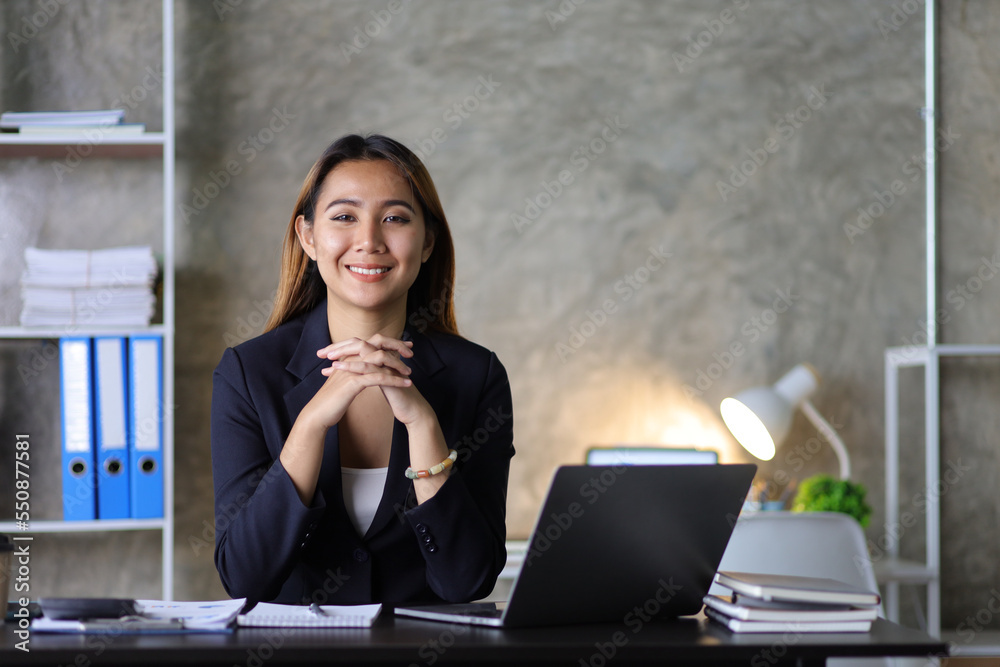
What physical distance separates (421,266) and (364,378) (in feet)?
1.43

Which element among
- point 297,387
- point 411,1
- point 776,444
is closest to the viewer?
point 297,387

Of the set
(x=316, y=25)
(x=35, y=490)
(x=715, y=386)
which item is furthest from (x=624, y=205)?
(x=35, y=490)

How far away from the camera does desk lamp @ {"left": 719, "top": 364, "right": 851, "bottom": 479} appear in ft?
8.66

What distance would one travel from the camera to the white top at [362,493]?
1508mm

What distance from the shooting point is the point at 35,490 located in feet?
9.00

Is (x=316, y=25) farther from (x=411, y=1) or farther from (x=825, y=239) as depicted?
(x=825, y=239)

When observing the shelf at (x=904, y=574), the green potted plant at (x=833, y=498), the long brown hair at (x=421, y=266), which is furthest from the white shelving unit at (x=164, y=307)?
the shelf at (x=904, y=574)

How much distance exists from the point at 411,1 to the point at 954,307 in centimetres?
201

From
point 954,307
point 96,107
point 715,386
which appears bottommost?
point 715,386

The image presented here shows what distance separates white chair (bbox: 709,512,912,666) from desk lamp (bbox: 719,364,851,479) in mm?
534

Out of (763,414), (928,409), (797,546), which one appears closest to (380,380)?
(797,546)

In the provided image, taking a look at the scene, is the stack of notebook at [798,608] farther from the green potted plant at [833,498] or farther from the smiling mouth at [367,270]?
the green potted plant at [833,498]

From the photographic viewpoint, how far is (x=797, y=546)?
6.75 feet

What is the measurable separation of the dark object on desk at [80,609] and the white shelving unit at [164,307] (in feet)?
4.70
